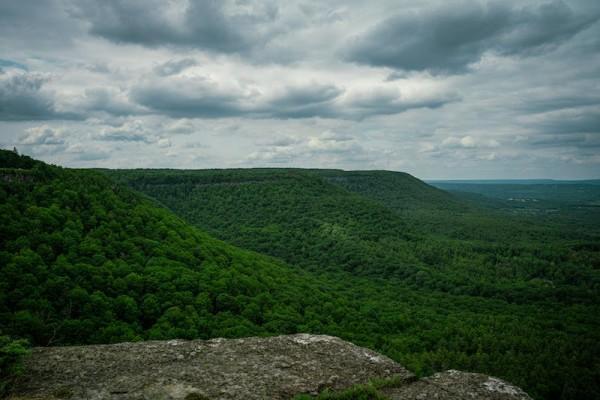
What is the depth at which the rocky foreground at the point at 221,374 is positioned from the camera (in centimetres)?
1010

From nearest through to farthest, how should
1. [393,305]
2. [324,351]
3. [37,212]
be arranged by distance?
[324,351], [37,212], [393,305]

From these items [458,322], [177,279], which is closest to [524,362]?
[458,322]

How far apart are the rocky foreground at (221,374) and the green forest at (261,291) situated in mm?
1900

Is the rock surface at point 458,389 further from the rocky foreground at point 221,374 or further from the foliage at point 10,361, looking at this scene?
the foliage at point 10,361

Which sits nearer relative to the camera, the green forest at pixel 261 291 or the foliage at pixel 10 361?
the foliage at pixel 10 361

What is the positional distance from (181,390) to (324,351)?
5.33 m

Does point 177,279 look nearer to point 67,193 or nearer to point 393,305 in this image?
point 67,193

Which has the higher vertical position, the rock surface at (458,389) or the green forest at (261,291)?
the rock surface at (458,389)

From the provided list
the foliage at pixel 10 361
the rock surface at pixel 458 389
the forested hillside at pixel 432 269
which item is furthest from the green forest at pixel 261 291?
the rock surface at pixel 458 389

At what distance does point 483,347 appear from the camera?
56281mm

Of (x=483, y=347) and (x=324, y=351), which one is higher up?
(x=324, y=351)

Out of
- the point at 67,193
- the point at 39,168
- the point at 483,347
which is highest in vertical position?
the point at 39,168

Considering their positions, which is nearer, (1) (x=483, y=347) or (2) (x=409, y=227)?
(1) (x=483, y=347)

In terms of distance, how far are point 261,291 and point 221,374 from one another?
155 ft
